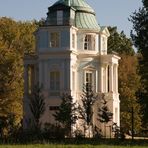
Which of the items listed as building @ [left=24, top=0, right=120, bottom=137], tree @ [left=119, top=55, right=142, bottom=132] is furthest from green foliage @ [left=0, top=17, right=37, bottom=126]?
tree @ [left=119, top=55, right=142, bottom=132]

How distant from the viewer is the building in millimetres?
58094

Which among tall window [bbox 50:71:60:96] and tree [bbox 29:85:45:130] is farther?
tall window [bbox 50:71:60:96]

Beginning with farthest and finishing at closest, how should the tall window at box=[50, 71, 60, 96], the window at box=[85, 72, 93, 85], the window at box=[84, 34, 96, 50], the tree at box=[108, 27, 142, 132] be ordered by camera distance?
1. the tree at box=[108, 27, 142, 132]
2. the window at box=[84, 34, 96, 50]
3. the window at box=[85, 72, 93, 85]
4. the tall window at box=[50, 71, 60, 96]

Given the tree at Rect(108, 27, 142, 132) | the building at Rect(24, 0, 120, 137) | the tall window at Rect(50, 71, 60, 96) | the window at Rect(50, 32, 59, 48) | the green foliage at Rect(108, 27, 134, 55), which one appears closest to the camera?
the building at Rect(24, 0, 120, 137)

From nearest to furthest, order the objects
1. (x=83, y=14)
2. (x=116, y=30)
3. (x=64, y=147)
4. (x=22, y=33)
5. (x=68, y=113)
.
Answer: (x=64, y=147), (x=68, y=113), (x=83, y=14), (x=22, y=33), (x=116, y=30)

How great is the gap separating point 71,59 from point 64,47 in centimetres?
131

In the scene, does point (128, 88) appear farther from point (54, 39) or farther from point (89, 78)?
point (54, 39)

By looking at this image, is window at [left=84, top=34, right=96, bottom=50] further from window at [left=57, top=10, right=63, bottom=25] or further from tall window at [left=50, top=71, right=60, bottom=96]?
tall window at [left=50, top=71, right=60, bottom=96]

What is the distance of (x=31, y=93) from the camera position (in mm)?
60219

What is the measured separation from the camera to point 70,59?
190ft

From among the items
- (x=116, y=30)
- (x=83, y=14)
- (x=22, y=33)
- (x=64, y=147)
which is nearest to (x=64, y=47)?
(x=83, y=14)

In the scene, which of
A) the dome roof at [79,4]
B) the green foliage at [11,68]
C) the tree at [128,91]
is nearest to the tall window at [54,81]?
the green foliage at [11,68]

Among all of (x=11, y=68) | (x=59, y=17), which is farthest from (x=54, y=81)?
(x=11, y=68)

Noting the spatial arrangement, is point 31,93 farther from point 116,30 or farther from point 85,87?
point 116,30
